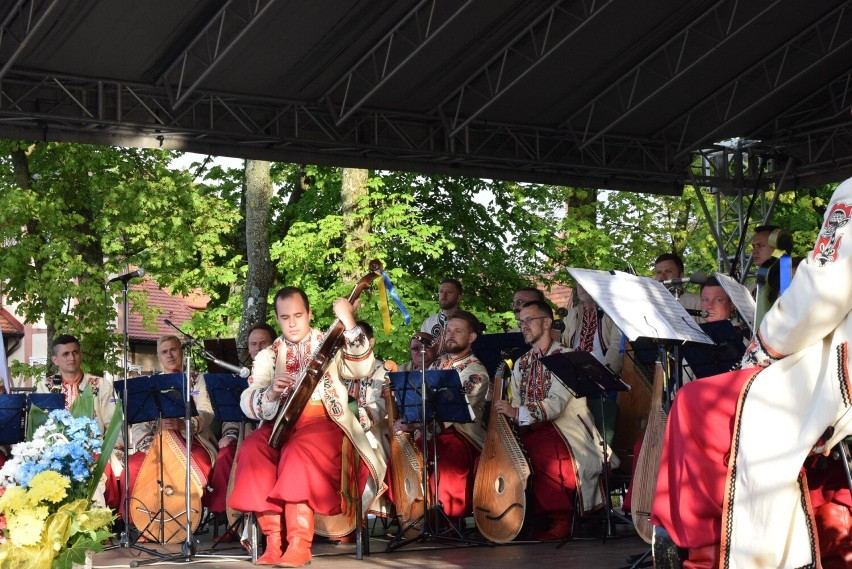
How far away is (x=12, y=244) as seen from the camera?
19.5 metres

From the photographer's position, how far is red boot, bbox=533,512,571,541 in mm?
→ 8664

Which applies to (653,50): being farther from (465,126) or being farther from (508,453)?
(508,453)

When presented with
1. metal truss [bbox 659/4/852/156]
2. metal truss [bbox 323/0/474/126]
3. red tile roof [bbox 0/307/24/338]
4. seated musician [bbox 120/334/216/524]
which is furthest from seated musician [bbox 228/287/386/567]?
Answer: red tile roof [bbox 0/307/24/338]

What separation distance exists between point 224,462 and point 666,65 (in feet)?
18.8

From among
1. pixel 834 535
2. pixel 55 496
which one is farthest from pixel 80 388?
pixel 834 535

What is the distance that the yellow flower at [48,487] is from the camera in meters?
4.28

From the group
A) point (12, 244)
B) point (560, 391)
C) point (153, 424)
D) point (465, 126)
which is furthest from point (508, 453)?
point (12, 244)

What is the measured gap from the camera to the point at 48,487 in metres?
4.30

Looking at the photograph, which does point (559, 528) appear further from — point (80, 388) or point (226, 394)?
point (80, 388)

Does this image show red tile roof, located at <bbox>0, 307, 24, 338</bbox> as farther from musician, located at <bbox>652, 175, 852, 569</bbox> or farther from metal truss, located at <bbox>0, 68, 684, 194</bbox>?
musician, located at <bbox>652, 175, 852, 569</bbox>

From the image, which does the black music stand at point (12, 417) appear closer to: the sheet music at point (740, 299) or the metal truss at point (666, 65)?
the sheet music at point (740, 299)

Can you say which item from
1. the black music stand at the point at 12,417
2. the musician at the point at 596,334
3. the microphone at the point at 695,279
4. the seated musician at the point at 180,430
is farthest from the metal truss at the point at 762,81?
the black music stand at the point at 12,417

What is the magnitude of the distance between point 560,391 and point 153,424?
348 centimetres

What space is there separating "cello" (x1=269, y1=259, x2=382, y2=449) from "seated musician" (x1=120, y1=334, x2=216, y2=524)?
1947 mm
